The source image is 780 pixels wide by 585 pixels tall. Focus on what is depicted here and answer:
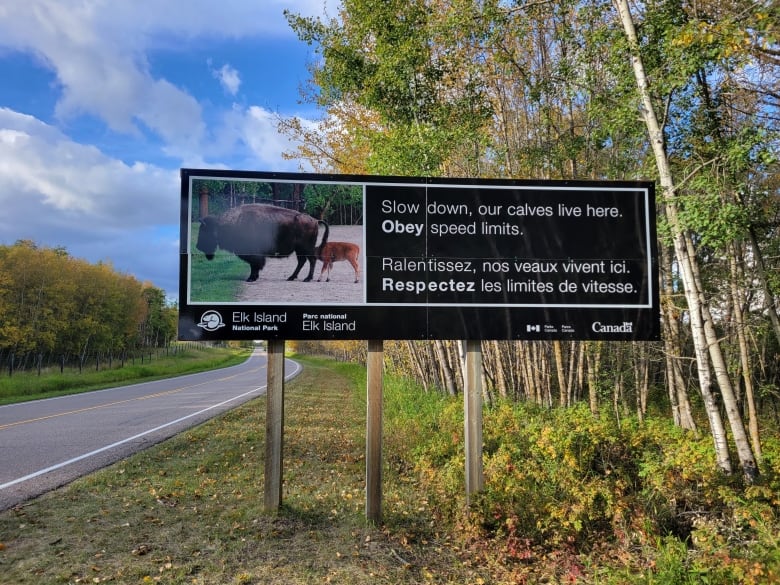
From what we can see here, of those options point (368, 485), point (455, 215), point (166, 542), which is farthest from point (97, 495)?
point (455, 215)

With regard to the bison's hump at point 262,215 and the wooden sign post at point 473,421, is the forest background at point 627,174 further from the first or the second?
the bison's hump at point 262,215

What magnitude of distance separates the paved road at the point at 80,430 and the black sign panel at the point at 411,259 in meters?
3.58

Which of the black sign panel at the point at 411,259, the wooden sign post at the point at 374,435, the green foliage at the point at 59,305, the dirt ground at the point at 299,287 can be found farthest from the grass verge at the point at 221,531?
the green foliage at the point at 59,305

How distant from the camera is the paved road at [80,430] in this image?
687cm

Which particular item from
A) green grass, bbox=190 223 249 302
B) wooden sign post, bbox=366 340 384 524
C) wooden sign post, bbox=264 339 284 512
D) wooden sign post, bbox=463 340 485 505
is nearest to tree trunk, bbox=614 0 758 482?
wooden sign post, bbox=463 340 485 505

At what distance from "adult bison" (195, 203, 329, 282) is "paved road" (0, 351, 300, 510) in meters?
3.66

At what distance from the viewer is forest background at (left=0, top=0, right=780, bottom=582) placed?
4.50 metres

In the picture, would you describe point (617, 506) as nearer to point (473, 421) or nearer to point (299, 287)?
point (473, 421)

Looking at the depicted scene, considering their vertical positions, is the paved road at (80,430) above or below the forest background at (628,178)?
below

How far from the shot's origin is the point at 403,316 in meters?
5.07

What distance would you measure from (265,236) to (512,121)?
664 cm

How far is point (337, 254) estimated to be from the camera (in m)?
5.11

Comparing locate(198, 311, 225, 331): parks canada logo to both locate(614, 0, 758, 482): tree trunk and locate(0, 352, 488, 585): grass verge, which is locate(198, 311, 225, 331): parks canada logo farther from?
locate(614, 0, 758, 482): tree trunk

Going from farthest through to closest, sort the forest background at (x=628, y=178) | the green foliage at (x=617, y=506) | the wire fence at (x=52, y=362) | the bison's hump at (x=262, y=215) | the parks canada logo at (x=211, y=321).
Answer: the wire fence at (x=52, y=362), the bison's hump at (x=262, y=215), the parks canada logo at (x=211, y=321), the forest background at (x=628, y=178), the green foliage at (x=617, y=506)
